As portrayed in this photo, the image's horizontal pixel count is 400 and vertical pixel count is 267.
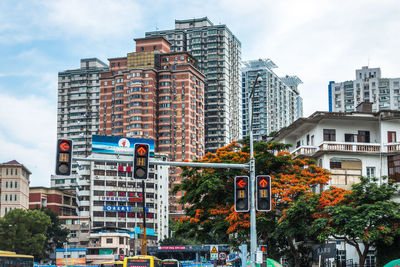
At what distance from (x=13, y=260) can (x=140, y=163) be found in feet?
80.7

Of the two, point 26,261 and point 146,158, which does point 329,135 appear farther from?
point 146,158

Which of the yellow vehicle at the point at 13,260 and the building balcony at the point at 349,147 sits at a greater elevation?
the building balcony at the point at 349,147

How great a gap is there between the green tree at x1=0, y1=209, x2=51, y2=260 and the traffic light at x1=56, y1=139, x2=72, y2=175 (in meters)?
85.1

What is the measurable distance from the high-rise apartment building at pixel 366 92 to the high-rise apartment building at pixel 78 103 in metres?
76.7

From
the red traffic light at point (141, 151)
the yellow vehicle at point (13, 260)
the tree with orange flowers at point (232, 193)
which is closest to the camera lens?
the red traffic light at point (141, 151)

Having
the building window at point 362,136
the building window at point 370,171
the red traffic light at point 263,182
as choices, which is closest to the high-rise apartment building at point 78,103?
Result: the building window at point 362,136

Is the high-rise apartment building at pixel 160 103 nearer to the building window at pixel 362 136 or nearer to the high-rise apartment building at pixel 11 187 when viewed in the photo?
the high-rise apartment building at pixel 11 187

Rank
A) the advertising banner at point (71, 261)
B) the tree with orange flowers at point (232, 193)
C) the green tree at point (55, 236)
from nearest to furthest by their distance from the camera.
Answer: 1. the tree with orange flowers at point (232, 193)
2. the advertising banner at point (71, 261)
3. the green tree at point (55, 236)

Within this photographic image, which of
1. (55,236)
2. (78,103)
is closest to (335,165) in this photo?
(55,236)

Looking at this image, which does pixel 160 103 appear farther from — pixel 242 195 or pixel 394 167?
pixel 242 195

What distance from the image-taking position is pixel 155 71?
159 metres

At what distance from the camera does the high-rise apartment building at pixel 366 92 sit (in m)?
174

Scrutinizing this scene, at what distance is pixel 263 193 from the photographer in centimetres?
2111

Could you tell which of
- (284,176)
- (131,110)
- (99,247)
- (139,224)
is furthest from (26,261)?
(131,110)
